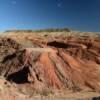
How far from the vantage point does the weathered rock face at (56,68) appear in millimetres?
24906

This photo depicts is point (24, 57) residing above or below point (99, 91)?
above

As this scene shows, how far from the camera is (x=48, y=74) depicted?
2541 cm

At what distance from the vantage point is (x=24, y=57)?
27.0 metres

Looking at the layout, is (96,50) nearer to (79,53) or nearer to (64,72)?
(79,53)

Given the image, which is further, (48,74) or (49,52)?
(49,52)

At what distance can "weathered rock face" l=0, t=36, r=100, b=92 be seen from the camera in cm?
2491

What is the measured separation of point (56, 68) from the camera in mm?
26375

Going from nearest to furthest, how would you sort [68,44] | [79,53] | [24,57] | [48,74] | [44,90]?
1. [44,90]
2. [48,74]
3. [24,57]
4. [79,53]
5. [68,44]

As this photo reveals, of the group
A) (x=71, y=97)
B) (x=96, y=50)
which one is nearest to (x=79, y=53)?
(x=96, y=50)

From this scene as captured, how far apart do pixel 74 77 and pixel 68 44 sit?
7466 mm

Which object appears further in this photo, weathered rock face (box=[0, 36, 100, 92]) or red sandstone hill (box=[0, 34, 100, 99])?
weathered rock face (box=[0, 36, 100, 92])

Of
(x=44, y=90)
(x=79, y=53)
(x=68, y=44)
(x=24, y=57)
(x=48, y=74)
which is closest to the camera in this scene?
(x=44, y=90)

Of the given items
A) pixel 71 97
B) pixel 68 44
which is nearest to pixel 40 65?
pixel 71 97

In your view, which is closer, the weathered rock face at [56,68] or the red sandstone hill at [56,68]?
the red sandstone hill at [56,68]
